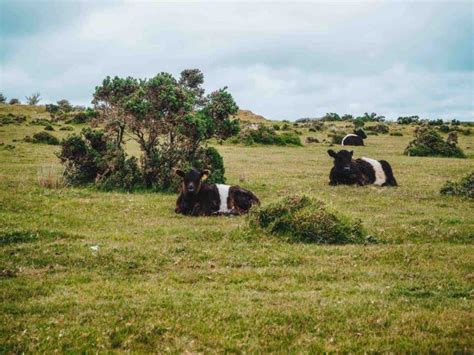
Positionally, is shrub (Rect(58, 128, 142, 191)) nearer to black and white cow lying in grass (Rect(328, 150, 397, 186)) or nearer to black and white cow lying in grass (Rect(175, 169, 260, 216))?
black and white cow lying in grass (Rect(175, 169, 260, 216))

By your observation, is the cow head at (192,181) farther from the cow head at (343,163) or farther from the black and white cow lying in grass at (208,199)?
the cow head at (343,163)

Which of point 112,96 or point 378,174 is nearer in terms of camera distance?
point 112,96

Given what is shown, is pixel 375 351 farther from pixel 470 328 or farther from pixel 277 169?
pixel 277 169

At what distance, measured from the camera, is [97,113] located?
22.8m

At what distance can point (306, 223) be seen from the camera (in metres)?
13.7

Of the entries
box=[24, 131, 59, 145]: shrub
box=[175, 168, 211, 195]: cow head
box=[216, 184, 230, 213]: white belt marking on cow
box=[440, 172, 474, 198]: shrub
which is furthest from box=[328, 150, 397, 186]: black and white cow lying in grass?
box=[24, 131, 59, 145]: shrub

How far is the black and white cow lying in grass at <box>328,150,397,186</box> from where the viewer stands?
79.8 feet

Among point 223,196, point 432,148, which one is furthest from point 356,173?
point 432,148

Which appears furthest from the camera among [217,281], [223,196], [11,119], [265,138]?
[11,119]

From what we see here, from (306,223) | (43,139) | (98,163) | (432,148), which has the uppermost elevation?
(432,148)

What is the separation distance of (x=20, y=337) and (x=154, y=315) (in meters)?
1.95

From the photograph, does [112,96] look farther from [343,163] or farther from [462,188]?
[462,188]

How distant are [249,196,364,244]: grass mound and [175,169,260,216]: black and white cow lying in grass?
3.46 meters

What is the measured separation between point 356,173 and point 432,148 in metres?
18.8
